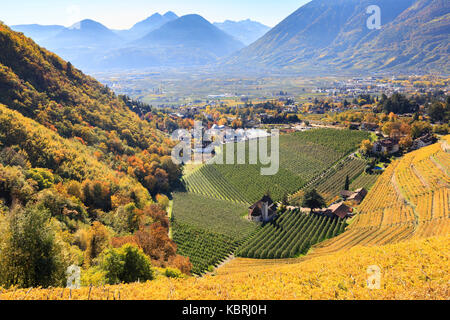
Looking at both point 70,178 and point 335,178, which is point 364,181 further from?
point 70,178

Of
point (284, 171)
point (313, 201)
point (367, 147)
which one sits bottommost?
point (313, 201)

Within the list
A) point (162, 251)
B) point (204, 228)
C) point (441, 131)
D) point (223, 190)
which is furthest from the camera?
point (441, 131)

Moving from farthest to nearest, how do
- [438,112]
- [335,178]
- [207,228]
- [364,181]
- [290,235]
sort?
[438,112], [335,178], [364,181], [207,228], [290,235]

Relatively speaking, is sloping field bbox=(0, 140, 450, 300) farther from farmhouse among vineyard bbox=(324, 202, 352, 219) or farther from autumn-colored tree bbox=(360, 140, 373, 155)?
autumn-colored tree bbox=(360, 140, 373, 155)

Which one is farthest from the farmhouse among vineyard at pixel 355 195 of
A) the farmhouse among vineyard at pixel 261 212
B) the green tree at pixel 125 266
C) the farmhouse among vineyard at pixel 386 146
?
the green tree at pixel 125 266

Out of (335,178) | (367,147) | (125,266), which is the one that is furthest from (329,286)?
(367,147)
